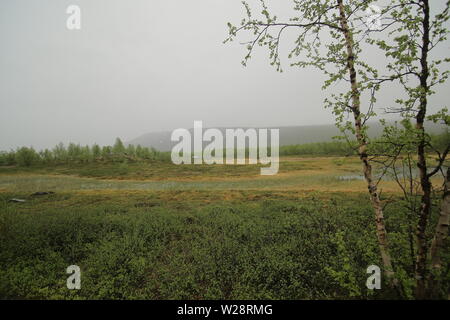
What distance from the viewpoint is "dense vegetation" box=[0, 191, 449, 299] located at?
5.94 metres

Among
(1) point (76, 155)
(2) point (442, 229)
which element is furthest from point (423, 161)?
(1) point (76, 155)

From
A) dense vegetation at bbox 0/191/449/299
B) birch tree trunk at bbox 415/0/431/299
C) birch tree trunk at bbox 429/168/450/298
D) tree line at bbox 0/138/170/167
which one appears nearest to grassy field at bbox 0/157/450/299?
dense vegetation at bbox 0/191/449/299

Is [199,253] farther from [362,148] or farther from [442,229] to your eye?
[442,229]

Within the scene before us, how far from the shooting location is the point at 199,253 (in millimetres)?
7746

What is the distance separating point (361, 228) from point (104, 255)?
36.8 ft

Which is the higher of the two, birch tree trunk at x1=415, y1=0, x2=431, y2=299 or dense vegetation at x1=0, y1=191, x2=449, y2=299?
birch tree trunk at x1=415, y1=0, x2=431, y2=299

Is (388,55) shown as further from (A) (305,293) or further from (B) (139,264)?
(B) (139,264)

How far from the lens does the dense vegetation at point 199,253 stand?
594 cm

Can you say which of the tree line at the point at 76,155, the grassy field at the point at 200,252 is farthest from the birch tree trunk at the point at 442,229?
the tree line at the point at 76,155

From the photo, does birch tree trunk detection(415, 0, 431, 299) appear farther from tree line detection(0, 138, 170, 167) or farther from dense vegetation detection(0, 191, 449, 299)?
tree line detection(0, 138, 170, 167)

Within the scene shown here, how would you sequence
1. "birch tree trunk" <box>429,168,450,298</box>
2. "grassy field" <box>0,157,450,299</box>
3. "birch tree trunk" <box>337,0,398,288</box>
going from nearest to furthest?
"birch tree trunk" <box>429,168,450,298</box>, "birch tree trunk" <box>337,0,398,288</box>, "grassy field" <box>0,157,450,299</box>

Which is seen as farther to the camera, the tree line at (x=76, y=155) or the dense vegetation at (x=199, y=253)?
the tree line at (x=76, y=155)

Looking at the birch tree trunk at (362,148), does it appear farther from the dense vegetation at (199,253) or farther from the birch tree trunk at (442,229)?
the birch tree trunk at (442,229)

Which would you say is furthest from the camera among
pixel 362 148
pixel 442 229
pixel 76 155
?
pixel 76 155
